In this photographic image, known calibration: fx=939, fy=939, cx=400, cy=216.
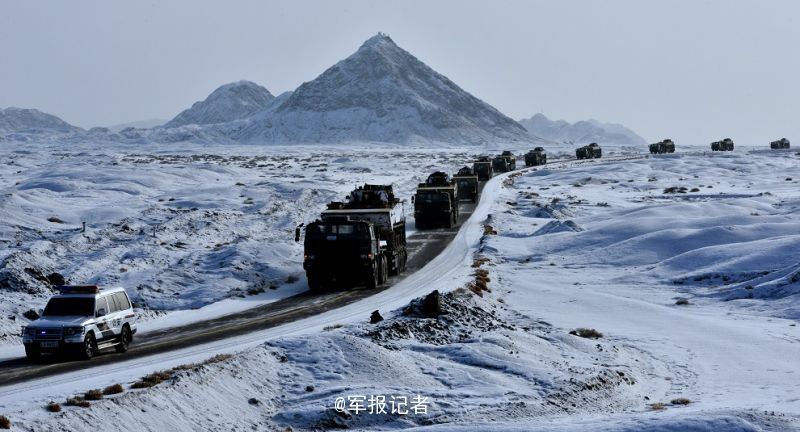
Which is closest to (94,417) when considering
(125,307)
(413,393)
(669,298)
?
(413,393)

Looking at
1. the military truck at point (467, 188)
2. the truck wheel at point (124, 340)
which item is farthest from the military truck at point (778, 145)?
the truck wheel at point (124, 340)

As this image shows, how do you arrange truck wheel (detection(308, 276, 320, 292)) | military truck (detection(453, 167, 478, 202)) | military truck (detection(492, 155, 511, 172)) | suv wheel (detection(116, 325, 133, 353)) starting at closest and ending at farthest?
1. suv wheel (detection(116, 325, 133, 353))
2. truck wheel (detection(308, 276, 320, 292))
3. military truck (detection(453, 167, 478, 202))
4. military truck (detection(492, 155, 511, 172))

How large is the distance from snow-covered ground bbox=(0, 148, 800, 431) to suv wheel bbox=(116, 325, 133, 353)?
1653 mm

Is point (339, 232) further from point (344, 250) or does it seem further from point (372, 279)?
point (372, 279)

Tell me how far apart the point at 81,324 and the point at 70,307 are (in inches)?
37.9

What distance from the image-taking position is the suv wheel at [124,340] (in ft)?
86.9

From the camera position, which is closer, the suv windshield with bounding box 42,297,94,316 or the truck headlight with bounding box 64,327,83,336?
the truck headlight with bounding box 64,327,83,336

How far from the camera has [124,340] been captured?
87.6 ft

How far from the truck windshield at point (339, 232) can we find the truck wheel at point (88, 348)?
42.9ft

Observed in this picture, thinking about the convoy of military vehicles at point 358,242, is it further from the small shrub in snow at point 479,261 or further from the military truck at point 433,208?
the military truck at point 433,208

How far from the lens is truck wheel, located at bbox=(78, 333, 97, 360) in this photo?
81.7 ft

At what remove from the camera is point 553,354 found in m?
27.0

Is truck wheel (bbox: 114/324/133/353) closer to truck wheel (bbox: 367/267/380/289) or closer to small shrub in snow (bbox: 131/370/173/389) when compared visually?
small shrub in snow (bbox: 131/370/173/389)

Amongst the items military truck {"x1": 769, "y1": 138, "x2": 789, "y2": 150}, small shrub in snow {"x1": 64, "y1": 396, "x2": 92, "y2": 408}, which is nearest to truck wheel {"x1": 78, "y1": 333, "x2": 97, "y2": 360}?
small shrub in snow {"x1": 64, "y1": 396, "x2": 92, "y2": 408}
